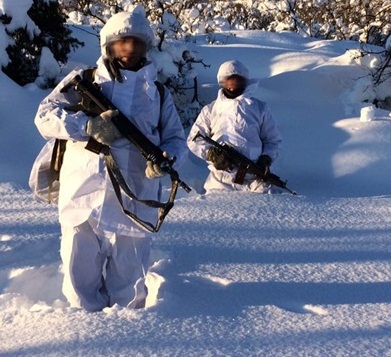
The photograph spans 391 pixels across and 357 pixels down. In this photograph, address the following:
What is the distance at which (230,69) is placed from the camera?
16.9 feet

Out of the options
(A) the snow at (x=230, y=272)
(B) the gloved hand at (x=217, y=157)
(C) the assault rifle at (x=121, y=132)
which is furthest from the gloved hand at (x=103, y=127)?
(B) the gloved hand at (x=217, y=157)

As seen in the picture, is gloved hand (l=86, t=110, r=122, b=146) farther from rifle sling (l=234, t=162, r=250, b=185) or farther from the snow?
rifle sling (l=234, t=162, r=250, b=185)

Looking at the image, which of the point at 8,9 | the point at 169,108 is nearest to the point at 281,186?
the point at 169,108

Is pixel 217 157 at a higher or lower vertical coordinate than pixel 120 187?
lower

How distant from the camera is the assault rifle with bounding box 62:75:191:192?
8.86ft

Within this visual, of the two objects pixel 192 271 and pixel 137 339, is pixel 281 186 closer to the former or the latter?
pixel 192 271

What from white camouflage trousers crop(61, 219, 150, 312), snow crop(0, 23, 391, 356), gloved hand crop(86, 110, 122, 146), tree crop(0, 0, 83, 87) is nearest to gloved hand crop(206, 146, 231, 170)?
snow crop(0, 23, 391, 356)

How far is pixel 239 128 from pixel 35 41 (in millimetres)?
3689

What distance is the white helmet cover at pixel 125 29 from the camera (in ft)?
8.90

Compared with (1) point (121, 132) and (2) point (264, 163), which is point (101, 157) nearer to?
(1) point (121, 132)

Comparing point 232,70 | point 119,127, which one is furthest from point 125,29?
point 232,70

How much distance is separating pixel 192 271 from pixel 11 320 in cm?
99

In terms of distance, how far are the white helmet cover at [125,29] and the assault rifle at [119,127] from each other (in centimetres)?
18

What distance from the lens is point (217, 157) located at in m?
5.20
